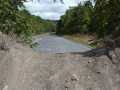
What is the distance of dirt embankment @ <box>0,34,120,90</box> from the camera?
17.4ft

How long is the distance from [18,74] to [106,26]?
4.11m

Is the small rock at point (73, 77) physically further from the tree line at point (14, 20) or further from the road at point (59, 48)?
the road at point (59, 48)

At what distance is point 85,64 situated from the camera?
19.9 feet

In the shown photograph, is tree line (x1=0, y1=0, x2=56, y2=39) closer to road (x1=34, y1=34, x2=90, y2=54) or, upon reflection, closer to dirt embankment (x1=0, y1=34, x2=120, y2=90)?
dirt embankment (x1=0, y1=34, x2=120, y2=90)

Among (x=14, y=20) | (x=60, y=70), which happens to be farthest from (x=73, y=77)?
(x=14, y=20)

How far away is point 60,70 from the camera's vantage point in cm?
586

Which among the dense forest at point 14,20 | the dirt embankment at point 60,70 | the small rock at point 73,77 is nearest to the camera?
the dirt embankment at point 60,70

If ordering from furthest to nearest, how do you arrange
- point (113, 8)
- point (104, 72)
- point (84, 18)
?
point (84, 18) < point (113, 8) < point (104, 72)

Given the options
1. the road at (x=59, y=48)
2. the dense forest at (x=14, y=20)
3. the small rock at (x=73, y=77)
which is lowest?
the road at (x=59, y=48)

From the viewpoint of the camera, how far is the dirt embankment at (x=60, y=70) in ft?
17.4

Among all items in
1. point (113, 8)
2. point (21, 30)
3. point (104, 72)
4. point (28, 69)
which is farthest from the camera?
point (21, 30)

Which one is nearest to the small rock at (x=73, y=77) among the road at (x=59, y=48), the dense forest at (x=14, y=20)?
the dense forest at (x=14, y=20)

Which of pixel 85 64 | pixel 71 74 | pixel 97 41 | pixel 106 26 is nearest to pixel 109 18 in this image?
pixel 106 26

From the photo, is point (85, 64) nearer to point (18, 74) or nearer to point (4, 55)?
point (18, 74)
